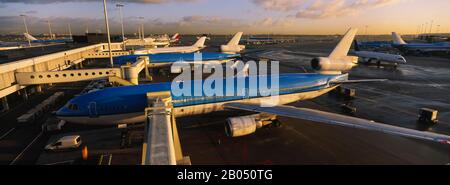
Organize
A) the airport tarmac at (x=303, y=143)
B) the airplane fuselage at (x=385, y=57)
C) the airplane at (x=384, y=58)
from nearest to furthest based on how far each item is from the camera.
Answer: the airport tarmac at (x=303, y=143) → the airplane fuselage at (x=385, y=57) → the airplane at (x=384, y=58)

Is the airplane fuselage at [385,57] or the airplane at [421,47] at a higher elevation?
the airplane at [421,47]

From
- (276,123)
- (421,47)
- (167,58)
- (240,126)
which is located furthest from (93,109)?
(421,47)

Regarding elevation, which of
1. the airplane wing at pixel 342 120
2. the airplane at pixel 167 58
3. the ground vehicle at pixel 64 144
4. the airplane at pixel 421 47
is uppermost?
the airplane at pixel 421 47

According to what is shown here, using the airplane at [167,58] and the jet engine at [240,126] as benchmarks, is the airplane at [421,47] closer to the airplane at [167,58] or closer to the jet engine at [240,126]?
the airplane at [167,58]

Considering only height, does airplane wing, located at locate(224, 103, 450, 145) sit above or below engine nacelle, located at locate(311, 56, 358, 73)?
below

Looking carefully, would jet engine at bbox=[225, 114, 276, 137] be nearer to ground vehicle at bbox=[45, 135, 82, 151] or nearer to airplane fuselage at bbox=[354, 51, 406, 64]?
ground vehicle at bbox=[45, 135, 82, 151]

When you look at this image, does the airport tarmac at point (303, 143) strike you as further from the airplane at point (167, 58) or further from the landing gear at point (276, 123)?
the airplane at point (167, 58)

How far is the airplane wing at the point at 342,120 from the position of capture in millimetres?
14102

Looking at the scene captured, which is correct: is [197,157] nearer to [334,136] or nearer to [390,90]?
[334,136]

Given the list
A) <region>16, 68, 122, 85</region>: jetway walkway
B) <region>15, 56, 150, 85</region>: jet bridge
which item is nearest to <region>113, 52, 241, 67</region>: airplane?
<region>16, 68, 122, 85</region>: jetway walkway

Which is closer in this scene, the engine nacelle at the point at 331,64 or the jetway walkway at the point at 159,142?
the jetway walkway at the point at 159,142

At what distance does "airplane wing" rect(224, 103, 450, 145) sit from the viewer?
14102mm

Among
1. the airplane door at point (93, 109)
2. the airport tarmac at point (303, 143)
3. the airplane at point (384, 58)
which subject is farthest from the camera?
the airplane at point (384, 58)

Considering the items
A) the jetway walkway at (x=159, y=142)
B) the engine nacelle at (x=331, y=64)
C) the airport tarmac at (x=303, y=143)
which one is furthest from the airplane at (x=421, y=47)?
the jetway walkway at (x=159, y=142)
